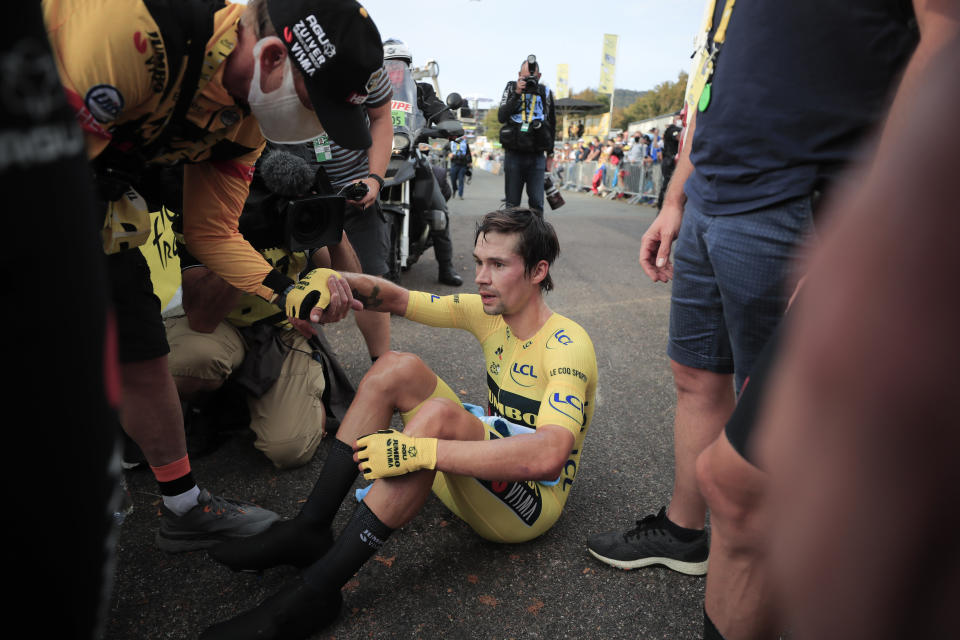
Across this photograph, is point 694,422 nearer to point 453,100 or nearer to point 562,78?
point 453,100

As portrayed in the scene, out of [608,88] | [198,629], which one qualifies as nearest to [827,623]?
[198,629]

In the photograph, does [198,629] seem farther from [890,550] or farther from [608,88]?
[608,88]

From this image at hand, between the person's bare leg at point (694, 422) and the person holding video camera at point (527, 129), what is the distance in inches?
185

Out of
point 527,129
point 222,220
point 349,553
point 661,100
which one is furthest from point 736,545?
point 661,100

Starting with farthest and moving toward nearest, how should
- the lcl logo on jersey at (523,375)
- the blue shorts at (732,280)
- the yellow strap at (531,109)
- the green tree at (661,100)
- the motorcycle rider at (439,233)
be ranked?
the green tree at (661,100)
the yellow strap at (531,109)
the motorcycle rider at (439,233)
the lcl logo on jersey at (523,375)
the blue shorts at (732,280)

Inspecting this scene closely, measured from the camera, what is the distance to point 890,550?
402 mm

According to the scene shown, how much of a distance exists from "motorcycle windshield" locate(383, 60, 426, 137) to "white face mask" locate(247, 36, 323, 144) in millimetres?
3363

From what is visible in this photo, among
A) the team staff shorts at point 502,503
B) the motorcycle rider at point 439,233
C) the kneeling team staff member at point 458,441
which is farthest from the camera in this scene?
the motorcycle rider at point 439,233

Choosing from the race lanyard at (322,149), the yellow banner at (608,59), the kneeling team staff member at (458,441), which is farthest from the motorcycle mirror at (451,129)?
the yellow banner at (608,59)

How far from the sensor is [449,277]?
5715 mm

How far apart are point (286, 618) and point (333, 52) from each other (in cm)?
162

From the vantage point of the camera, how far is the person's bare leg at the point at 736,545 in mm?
979

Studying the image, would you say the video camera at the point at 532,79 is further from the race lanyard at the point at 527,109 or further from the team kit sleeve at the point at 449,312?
the team kit sleeve at the point at 449,312

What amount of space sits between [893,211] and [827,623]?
1.04ft
